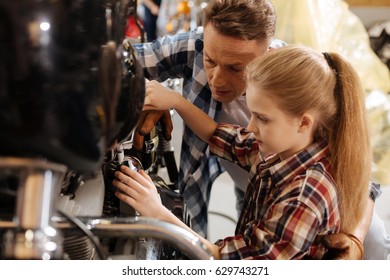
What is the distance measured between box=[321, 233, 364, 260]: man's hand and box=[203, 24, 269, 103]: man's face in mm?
331

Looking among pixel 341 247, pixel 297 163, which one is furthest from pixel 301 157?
pixel 341 247

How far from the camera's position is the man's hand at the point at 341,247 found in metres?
0.69

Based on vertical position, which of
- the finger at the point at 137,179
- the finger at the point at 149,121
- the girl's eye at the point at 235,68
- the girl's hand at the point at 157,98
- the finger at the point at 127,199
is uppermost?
the girl's eye at the point at 235,68

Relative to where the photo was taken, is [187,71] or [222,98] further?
[187,71]

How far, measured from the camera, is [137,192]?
2.10ft

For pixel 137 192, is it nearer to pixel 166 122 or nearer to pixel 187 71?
pixel 166 122

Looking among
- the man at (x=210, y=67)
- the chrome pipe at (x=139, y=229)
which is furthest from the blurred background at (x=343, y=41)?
the chrome pipe at (x=139, y=229)

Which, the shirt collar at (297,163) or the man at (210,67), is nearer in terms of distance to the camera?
the shirt collar at (297,163)

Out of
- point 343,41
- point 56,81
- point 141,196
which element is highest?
point 56,81

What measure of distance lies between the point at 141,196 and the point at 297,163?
25 centimetres

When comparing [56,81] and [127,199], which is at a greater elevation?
[56,81]

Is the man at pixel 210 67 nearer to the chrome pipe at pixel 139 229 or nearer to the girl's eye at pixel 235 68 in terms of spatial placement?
the girl's eye at pixel 235 68

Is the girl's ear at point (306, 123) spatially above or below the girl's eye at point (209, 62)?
below

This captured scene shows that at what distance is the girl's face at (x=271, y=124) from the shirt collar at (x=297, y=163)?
0.02m
